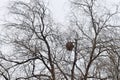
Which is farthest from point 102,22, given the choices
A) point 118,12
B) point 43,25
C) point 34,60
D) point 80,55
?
point 34,60

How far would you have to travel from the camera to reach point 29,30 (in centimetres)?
804

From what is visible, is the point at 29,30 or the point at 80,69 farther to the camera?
the point at 80,69

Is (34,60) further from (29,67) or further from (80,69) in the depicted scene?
(80,69)

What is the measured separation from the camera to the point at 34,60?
838 cm

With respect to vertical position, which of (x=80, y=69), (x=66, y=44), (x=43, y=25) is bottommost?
(x=80, y=69)

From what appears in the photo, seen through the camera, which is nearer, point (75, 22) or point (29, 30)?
point (29, 30)

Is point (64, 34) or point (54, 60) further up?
point (64, 34)

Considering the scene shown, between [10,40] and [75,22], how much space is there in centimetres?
214

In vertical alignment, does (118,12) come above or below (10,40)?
above

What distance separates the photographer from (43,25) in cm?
816

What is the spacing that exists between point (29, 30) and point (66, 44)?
46.8 inches

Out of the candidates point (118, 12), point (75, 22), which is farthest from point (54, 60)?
point (118, 12)

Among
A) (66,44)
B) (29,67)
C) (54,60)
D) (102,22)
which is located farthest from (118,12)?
(29,67)

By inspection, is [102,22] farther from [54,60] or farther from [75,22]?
[54,60]
